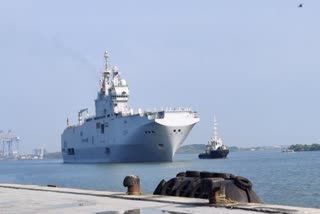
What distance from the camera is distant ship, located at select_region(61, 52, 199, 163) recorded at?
86.2 metres

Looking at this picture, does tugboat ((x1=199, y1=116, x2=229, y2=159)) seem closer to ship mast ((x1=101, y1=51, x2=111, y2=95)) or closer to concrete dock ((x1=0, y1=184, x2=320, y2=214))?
ship mast ((x1=101, y1=51, x2=111, y2=95))

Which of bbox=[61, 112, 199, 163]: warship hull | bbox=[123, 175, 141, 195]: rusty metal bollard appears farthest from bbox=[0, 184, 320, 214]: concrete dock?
bbox=[61, 112, 199, 163]: warship hull

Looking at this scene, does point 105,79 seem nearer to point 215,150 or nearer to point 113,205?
point 215,150

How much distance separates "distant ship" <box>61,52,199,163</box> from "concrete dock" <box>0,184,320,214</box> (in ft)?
225

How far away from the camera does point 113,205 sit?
12.6 meters

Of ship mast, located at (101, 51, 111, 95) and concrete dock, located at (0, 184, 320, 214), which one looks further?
ship mast, located at (101, 51, 111, 95)

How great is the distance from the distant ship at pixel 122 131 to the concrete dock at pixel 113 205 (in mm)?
68682

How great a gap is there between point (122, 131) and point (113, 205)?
259 ft

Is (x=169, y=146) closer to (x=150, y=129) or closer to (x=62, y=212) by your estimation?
(x=150, y=129)

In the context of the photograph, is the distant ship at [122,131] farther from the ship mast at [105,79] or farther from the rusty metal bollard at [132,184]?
the rusty metal bollard at [132,184]

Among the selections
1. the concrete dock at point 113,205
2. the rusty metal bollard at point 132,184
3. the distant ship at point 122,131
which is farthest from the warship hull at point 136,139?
the rusty metal bollard at point 132,184

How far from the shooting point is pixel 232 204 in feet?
37.1

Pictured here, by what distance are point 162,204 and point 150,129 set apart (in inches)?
2875

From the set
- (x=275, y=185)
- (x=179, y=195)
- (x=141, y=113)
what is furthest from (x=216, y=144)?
(x=179, y=195)
